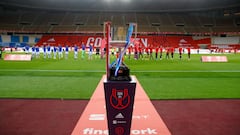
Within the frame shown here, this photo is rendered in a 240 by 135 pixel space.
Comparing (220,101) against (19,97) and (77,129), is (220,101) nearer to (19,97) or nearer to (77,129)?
(77,129)

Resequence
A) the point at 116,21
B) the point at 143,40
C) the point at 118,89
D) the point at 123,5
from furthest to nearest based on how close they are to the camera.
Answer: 1. the point at 123,5
2. the point at 116,21
3. the point at 143,40
4. the point at 118,89

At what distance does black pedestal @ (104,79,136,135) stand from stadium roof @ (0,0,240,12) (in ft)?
203

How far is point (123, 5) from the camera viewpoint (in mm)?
70250

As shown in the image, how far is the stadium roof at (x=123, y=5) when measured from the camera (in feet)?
205

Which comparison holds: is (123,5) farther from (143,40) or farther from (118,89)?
(118,89)

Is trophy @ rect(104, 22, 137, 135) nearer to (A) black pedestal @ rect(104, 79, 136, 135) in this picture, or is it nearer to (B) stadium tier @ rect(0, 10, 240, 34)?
(A) black pedestal @ rect(104, 79, 136, 135)

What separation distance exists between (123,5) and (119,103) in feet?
225

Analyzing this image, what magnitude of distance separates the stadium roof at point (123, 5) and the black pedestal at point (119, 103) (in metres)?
61.7

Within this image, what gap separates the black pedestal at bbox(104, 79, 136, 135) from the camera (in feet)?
14.3

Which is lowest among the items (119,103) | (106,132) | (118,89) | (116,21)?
(106,132)

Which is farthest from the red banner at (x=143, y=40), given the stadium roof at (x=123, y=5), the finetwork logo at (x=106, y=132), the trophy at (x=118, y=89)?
the trophy at (x=118, y=89)

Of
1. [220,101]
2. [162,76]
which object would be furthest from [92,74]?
[220,101]

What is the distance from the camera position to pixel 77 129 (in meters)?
5.66

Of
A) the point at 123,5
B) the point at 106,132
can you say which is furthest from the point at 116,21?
the point at 106,132
